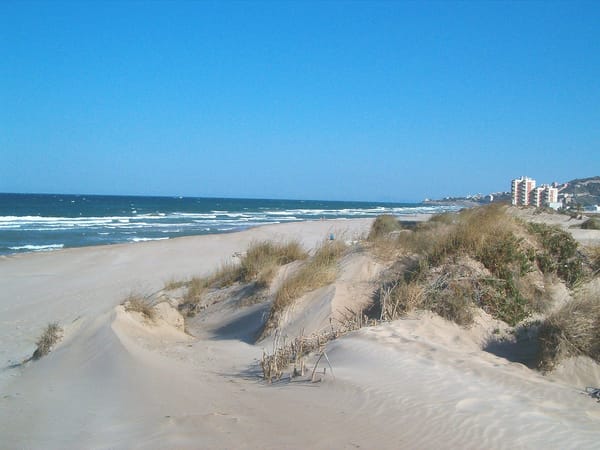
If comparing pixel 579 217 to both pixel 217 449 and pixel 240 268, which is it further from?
pixel 217 449

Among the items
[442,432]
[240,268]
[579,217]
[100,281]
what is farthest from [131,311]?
[579,217]

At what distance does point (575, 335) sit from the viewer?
21.3ft

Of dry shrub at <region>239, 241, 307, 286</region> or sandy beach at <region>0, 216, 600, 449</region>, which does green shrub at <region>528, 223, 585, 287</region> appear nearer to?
sandy beach at <region>0, 216, 600, 449</region>

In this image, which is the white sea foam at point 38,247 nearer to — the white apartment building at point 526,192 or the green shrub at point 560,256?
the green shrub at point 560,256

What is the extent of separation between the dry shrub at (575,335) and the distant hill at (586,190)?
41684 millimetres

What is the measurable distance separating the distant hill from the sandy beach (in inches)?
1660

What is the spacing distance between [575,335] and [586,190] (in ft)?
169

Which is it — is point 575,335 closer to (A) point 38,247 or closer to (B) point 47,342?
(B) point 47,342

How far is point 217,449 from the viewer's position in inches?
150

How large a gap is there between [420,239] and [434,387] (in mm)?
4946

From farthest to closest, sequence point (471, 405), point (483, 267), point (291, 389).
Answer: point (483, 267), point (291, 389), point (471, 405)

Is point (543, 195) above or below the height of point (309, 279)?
above

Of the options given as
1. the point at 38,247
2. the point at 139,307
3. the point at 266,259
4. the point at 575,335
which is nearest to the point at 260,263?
the point at 266,259

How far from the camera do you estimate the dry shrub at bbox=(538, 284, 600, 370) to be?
21.2ft
